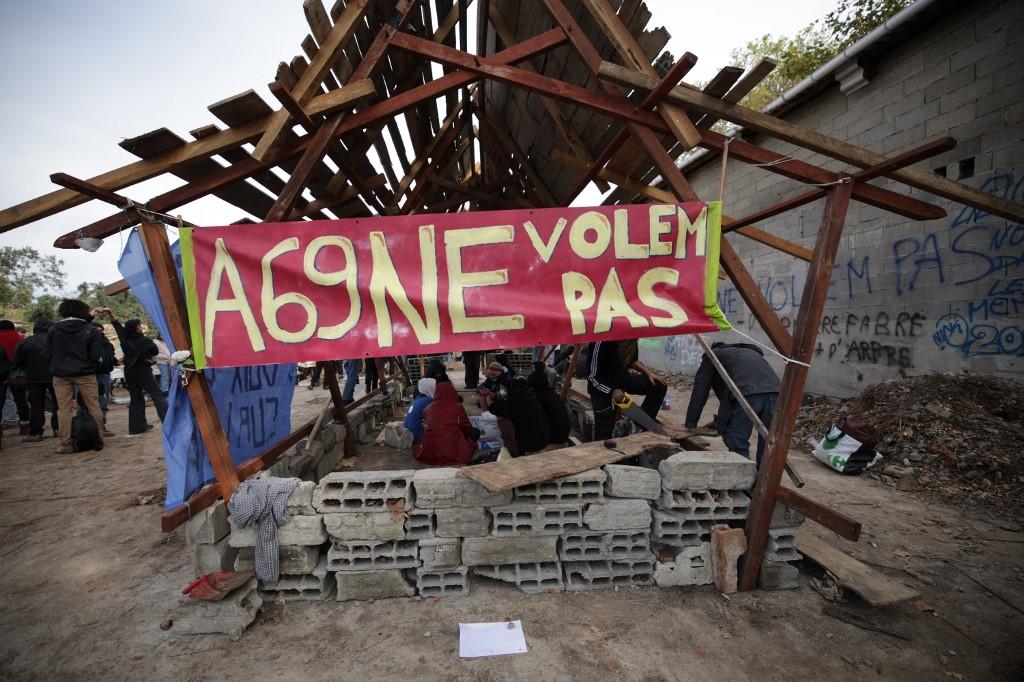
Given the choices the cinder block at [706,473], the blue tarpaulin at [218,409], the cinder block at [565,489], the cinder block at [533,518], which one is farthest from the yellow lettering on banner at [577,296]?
the blue tarpaulin at [218,409]

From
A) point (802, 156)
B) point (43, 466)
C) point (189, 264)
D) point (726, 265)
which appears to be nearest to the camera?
point (189, 264)

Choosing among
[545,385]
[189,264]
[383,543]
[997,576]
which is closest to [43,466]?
[189,264]

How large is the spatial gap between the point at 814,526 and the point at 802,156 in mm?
7152

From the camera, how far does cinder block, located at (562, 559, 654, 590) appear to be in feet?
9.74

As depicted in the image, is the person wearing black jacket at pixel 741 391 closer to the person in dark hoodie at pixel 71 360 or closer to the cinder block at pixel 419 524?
the cinder block at pixel 419 524

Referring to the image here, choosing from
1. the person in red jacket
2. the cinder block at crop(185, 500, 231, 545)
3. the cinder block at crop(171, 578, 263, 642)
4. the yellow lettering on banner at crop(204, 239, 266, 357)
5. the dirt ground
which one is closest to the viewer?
the dirt ground

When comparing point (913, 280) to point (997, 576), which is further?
point (913, 280)

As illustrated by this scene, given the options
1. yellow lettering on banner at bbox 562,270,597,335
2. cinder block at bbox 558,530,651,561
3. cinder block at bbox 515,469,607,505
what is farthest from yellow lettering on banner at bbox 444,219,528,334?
cinder block at bbox 558,530,651,561

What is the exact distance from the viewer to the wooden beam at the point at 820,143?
111 inches

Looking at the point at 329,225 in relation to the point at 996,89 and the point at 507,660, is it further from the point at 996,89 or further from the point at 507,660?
the point at 996,89

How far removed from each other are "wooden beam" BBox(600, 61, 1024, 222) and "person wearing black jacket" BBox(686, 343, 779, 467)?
5.67 ft

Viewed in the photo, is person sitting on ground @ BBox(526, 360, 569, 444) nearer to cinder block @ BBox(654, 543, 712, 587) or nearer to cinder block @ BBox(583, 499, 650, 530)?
cinder block @ BBox(583, 499, 650, 530)

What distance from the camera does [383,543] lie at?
2.90 meters

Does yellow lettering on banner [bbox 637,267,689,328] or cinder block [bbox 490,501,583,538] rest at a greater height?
yellow lettering on banner [bbox 637,267,689,328]
